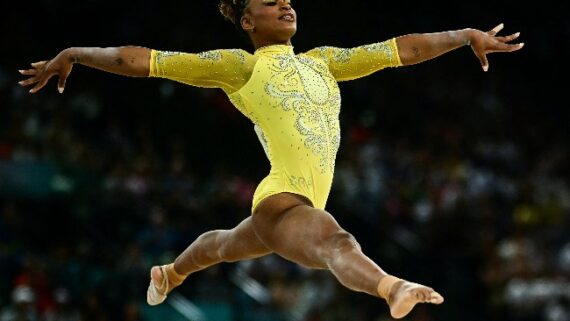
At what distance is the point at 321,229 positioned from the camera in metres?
4.68

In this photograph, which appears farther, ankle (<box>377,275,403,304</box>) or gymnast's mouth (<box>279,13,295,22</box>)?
gymnast's mouth (<box>279,13,295,22</box>)

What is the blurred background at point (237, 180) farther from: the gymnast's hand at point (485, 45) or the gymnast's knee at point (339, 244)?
the gymnast's knee at point (339, 244)

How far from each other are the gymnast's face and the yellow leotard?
0.31ft

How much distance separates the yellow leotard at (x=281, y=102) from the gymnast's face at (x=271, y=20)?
0.10 meters

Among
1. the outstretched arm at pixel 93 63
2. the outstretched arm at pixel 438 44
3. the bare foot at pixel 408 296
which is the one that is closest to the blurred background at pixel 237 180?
the outstretched arm at pixel 438 44

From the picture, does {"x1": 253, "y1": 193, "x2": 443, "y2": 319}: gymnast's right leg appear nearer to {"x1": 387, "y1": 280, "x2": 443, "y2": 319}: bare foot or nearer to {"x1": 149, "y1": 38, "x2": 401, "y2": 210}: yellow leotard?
{"x1": 387, "y1": 280, "x2": 443, "y2": 319}: bare foot

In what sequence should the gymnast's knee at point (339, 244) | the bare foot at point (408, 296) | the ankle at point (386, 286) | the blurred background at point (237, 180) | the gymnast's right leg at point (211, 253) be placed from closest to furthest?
the bare foot at point (408, 296)
the ankle at point (386, 286)
the gymnast's knee at point (339, 244)
the gymnast's right leg at point (211, 253)
the blurred background at point (237, 180)

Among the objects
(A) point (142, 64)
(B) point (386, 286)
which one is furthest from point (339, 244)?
(A) point (142, 64)

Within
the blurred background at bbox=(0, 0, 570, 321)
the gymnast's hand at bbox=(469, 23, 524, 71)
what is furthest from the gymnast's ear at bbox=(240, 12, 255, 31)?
the blurred background at bbox=(0, 0, 570, 321)

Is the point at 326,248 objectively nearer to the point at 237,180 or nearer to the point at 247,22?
the point at 247,22

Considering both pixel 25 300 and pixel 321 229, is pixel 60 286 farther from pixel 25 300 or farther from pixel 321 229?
pixel 321 229

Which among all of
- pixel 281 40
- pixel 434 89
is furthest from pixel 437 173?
pixel 281 40

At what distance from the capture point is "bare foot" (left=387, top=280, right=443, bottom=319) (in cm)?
414

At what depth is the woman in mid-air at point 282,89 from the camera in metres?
4.88
